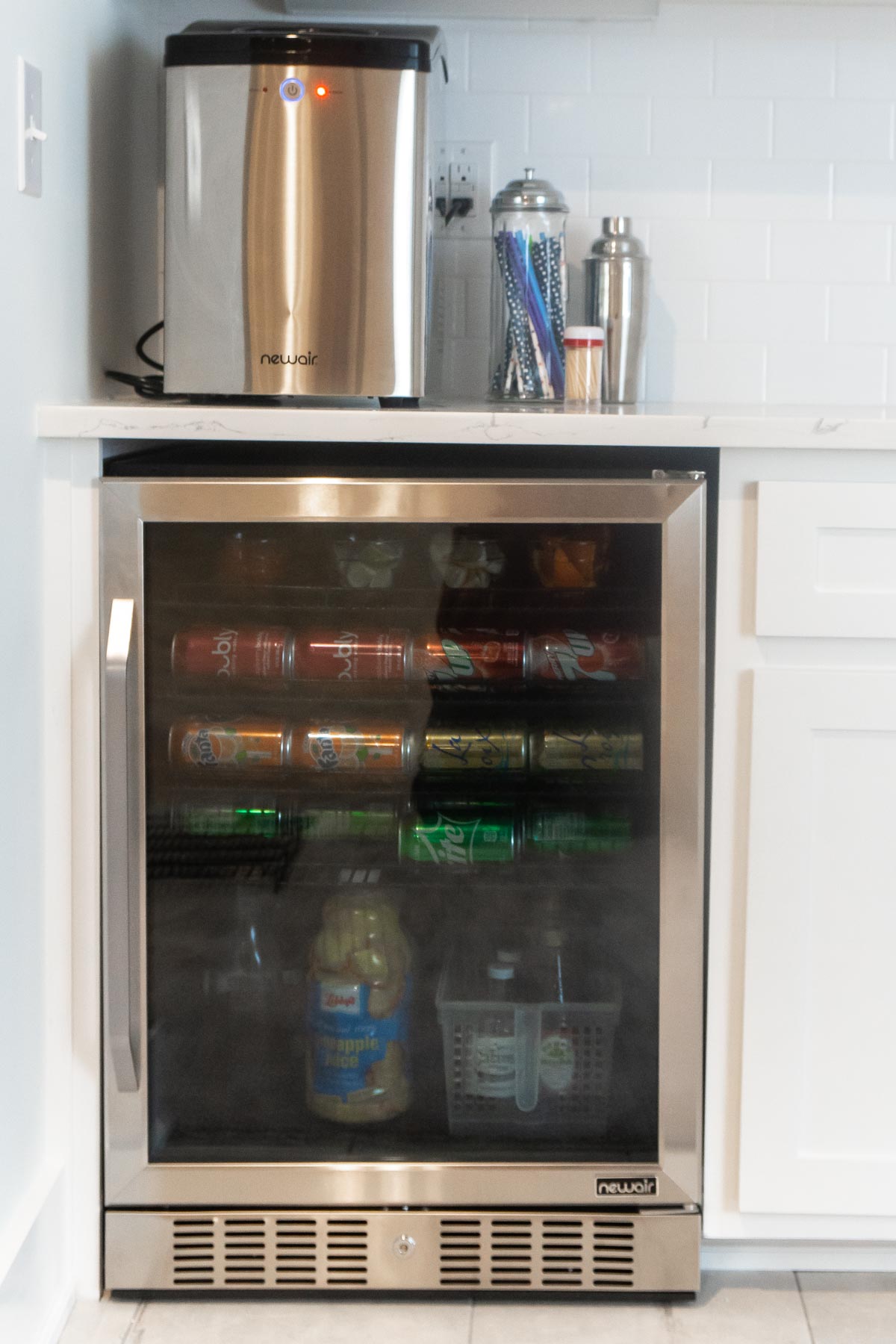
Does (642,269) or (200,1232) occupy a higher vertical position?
(642,269)

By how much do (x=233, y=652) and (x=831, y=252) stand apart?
46.0 inches

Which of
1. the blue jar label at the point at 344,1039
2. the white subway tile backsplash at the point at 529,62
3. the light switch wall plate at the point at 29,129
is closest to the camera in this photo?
the light switch wall plate at the point at 29,129

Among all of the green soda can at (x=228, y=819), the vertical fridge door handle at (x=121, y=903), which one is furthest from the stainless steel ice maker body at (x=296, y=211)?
the green soda can at (x=228, y=819)

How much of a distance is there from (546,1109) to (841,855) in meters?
0.46

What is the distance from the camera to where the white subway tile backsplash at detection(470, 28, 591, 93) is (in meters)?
1.93

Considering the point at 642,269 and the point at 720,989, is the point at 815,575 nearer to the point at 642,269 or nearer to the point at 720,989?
the point at 720,989

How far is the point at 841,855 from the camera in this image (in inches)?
56.2

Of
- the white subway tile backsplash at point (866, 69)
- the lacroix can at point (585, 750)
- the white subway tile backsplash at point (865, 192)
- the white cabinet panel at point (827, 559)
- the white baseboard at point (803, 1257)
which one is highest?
the white subway tile backsplash at point (866, 69)

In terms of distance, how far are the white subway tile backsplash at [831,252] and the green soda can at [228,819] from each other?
1173 mm

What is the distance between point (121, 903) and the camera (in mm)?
1407

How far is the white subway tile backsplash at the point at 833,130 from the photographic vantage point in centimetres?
194

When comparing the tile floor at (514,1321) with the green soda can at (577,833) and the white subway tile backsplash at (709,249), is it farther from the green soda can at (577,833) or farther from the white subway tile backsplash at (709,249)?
the white subway tile backsplash at (709,249)

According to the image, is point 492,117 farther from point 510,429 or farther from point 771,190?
point 510,429

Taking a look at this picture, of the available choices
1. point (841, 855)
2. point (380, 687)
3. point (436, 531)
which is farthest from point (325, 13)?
point (841, 855)
